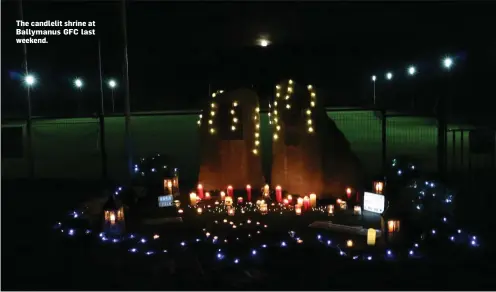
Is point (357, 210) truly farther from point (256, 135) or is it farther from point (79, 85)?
point (79, 85)

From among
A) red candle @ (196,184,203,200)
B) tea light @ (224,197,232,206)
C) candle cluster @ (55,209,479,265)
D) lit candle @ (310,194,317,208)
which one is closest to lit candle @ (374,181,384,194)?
lit candle @ (310,194,317,208)

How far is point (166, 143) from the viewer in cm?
1648

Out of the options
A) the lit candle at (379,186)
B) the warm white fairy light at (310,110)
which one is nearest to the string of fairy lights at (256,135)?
the warm white fairy light at (310,110)

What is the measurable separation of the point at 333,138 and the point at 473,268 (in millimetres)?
3957

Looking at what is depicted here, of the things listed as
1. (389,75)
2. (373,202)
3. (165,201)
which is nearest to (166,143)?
(165,201)

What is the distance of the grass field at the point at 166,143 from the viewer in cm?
1252

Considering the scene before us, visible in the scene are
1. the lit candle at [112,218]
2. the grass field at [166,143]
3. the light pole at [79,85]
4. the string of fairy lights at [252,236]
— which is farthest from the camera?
the light pole at [79,85]

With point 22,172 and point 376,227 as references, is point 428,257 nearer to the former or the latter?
point 376,227

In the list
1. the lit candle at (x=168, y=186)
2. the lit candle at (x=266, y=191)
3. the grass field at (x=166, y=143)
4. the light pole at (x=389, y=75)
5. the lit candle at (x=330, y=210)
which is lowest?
the lit candle at (x=330, y=210)

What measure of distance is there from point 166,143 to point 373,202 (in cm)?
915

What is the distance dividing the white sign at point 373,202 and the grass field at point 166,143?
2992 millimetres

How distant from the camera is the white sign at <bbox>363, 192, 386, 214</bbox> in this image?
8250 mm

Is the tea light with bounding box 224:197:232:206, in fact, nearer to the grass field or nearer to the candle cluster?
the candle cluster

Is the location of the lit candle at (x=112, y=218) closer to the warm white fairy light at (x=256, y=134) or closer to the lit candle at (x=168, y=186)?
the lit candle at (x=168, y=186)
